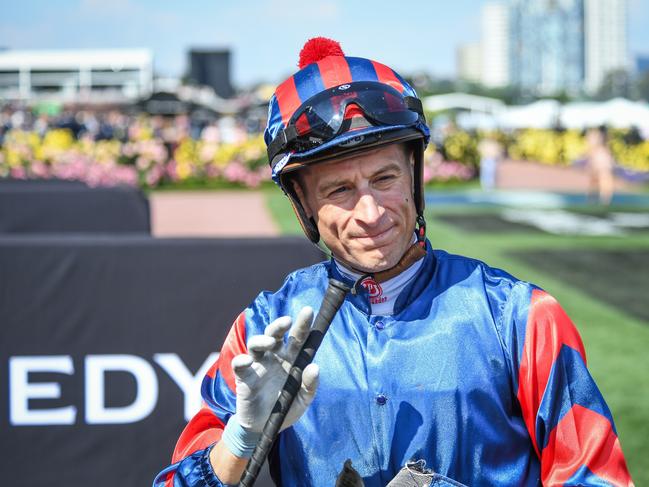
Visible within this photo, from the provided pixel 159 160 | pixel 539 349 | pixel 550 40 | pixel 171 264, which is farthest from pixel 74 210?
pixel 550 40

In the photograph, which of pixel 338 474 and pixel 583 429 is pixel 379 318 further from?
pixel 583 429

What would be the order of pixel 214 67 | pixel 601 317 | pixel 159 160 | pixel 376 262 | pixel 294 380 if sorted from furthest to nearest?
1. pixel 214 67
2. pixel 159 160
3. pixel 601 317
4. pixel 376 262
5. pixel 294 380

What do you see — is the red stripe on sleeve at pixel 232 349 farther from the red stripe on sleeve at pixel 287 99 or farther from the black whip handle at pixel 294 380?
the red stripe on sleeve at pixel 287 99

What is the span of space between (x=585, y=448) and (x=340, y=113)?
31.3 inches

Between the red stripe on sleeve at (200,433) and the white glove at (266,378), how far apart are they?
19 cm

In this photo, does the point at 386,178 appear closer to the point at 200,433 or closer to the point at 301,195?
the point at 301,195

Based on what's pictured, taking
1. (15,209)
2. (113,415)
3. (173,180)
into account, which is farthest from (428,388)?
(173,180)

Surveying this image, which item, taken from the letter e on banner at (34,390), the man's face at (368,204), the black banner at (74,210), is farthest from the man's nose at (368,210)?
the black banner at (74,210)

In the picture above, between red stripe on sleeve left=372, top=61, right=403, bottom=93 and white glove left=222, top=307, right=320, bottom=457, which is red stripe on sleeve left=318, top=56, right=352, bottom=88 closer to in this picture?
red stripe on sleeve left=372, top=61, right=403, bottom=93

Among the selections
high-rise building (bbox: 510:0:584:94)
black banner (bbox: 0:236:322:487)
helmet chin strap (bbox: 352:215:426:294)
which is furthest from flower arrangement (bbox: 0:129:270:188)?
high-rise building (bbox: 510:0:584:94)

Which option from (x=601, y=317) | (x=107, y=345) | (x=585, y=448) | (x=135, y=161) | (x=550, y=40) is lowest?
(x=601, y=317)

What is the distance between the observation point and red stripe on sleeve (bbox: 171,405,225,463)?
183 centimetres

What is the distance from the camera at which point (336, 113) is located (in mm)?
1724

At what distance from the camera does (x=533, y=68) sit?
17650cm
